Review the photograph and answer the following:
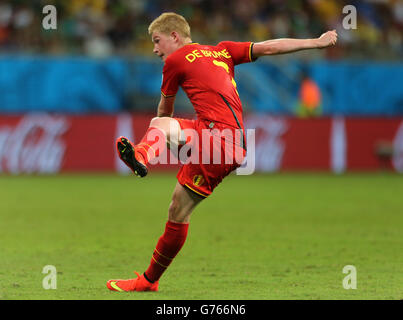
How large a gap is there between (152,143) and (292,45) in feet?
4.10

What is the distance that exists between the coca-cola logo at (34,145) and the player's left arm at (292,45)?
1243 cm

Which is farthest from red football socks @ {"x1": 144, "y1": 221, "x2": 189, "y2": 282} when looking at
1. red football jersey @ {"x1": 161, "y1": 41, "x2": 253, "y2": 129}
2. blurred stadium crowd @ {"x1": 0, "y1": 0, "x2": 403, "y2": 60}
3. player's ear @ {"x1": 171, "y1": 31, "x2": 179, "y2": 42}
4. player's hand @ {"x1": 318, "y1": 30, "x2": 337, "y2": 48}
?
blurred stadium crowd @ {"x1": 0, "y1": 0, "x2": 403, "y2": 60}

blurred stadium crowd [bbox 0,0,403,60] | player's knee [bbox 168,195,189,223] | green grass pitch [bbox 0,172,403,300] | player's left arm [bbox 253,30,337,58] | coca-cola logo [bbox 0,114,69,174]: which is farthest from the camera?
blurred stadium crowd [bbox 0,0,403,60]

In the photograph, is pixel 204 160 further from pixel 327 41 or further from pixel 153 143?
pixel 327 41

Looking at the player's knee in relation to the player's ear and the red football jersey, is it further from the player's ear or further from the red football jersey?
the player's ear

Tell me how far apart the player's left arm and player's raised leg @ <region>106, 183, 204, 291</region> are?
46.5 inches

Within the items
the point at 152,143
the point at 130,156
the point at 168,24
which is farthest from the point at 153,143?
the point at 168,24

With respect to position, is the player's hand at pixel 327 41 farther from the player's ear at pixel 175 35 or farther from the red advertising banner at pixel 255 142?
the red advertising banner at pixel 255 142

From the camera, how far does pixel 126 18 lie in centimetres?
2034

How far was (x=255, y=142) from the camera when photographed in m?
18.5

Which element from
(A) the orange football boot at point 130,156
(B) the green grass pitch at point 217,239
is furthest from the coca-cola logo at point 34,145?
(A) the orange football boot at point 130,156

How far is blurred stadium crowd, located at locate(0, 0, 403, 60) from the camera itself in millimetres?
19625

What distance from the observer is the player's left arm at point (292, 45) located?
589 centimetres
